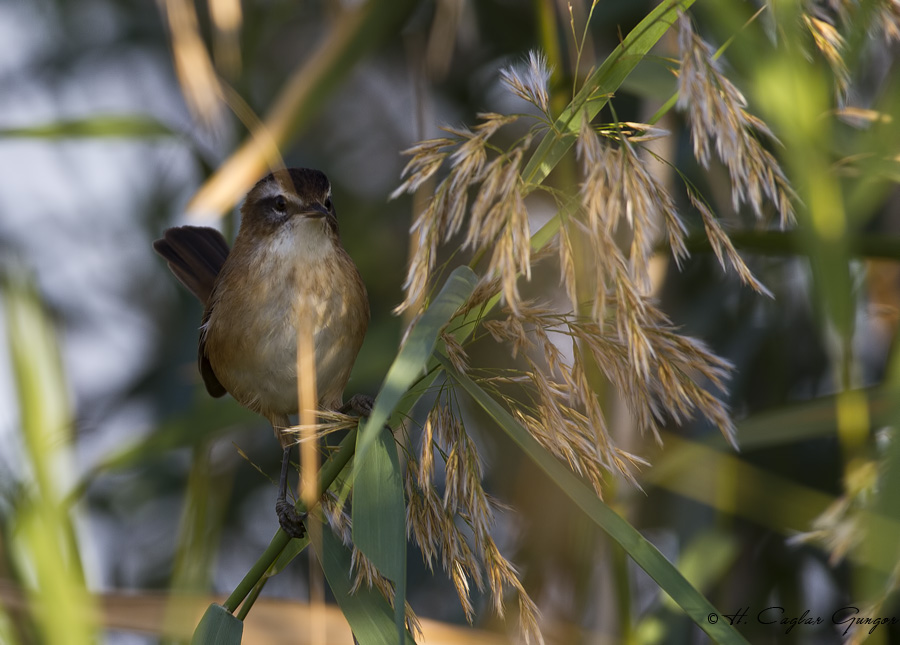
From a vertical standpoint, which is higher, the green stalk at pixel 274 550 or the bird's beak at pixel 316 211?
the bird's beak at pixel 316 211

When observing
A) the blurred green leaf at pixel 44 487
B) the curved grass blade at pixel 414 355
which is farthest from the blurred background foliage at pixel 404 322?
the curved grass blade at pixel 414 355

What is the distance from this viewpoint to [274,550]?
4.64 ft

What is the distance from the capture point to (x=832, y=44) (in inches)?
58.4

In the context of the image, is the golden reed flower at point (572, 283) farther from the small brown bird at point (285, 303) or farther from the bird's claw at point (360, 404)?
the small brown bird at point (285, 303)

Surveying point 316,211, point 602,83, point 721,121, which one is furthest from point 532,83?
point 316,211

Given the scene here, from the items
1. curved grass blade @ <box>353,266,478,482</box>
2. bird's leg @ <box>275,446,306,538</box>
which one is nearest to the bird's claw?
bird's leg @ <box>275,446,306,538</box>

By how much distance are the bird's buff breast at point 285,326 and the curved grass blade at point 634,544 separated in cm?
134

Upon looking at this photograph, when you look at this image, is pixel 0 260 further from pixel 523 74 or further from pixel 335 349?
pixel 523 74

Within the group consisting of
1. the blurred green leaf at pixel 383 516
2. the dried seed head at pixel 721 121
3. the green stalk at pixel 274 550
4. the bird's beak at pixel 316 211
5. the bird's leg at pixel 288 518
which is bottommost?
the bird's leg at pixel 288 518

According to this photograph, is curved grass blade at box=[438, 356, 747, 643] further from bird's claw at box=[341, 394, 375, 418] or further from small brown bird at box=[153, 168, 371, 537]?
small brown bird at box=[153, 168, 371, 537]

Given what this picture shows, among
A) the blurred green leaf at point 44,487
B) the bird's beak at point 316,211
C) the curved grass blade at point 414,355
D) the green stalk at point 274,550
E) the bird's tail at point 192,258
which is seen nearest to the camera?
the curved grass blade at point 414,355

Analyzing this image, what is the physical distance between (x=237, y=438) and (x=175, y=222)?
35.9 inches

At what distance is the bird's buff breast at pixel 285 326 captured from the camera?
8.41 ft

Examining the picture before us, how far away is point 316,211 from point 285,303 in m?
0.32
